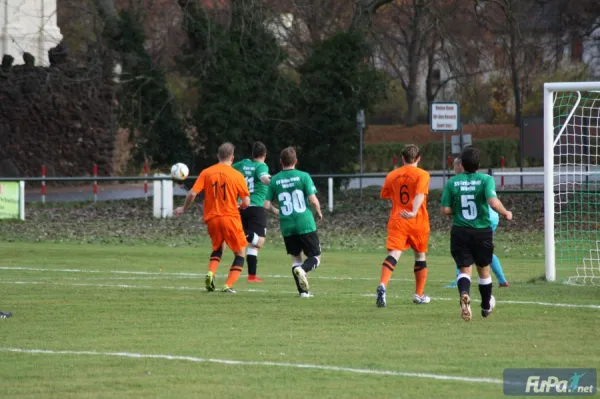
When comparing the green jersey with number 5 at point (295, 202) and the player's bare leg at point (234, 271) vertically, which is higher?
the green jersey with number 5 at point (295, 202)

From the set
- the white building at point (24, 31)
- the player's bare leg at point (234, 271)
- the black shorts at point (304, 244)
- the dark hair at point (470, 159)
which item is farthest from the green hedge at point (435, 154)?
the dark hair at point (470, 159)

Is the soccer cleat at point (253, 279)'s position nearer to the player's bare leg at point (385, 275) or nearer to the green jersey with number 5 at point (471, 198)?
the player's bare leg at point (385, 275)

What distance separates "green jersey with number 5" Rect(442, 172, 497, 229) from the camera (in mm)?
10898

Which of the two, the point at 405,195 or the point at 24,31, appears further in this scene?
the point at 24,31

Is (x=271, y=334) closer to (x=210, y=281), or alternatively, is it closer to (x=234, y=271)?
(x=210, y=281)

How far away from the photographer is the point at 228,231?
13.6 metres

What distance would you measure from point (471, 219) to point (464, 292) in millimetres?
704

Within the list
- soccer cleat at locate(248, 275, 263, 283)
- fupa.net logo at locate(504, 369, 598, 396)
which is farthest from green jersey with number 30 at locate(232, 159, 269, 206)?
fupa.net logo at locate(504, 369, 598, 396)

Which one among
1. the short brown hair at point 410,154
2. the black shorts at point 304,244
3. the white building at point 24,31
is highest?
the white building at point 24,31

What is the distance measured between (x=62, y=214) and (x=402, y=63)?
114 ft

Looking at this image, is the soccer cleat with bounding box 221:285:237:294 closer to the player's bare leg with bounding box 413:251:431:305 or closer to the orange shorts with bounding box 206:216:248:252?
the orange shorts with bounding box 206:216:248:252

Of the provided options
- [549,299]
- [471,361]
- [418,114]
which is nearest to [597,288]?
[549,299]

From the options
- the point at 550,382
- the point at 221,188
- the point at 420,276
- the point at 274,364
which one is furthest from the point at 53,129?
the point at 550,382

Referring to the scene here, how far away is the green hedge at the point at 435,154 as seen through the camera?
5394 cm
